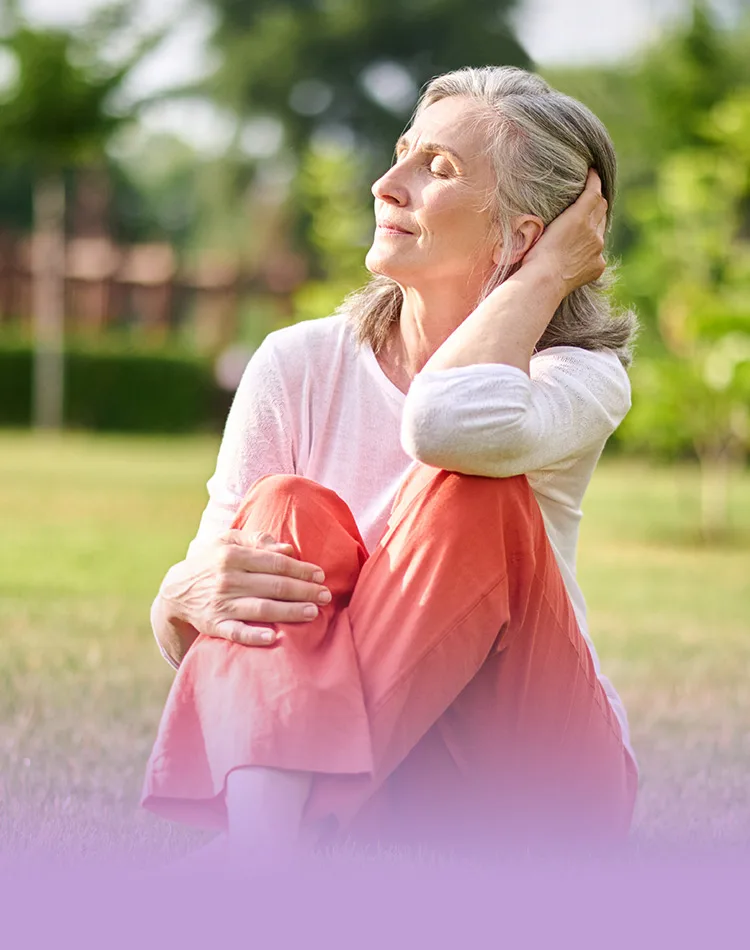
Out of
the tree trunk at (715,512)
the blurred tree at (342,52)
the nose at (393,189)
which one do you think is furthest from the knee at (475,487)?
the blurred tree at (342,52)

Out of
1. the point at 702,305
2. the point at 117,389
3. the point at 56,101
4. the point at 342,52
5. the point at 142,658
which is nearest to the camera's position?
the point at 142,658

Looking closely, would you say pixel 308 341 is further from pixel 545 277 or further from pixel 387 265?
pixel 545 277

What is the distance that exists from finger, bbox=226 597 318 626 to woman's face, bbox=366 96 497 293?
60cm

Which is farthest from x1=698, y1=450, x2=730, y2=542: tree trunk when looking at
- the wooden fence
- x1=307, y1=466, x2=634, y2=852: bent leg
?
the wooden fence

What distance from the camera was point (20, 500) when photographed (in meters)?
8.77

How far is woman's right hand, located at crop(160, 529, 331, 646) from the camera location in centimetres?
185

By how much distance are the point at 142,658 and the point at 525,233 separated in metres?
2.24

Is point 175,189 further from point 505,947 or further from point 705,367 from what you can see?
point 505,947

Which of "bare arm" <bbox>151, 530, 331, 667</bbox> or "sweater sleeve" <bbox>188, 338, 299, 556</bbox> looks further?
"sweater sleeve" <bbox>188, 338, 299, 556</bbox>

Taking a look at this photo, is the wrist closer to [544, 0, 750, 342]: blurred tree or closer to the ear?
the ear

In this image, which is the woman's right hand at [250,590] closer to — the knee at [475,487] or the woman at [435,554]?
the woman at [435,554]

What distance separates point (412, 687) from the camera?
A: 1.85 metres

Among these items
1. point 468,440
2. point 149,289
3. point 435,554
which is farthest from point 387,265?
point 149,289

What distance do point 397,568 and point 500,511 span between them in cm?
16
